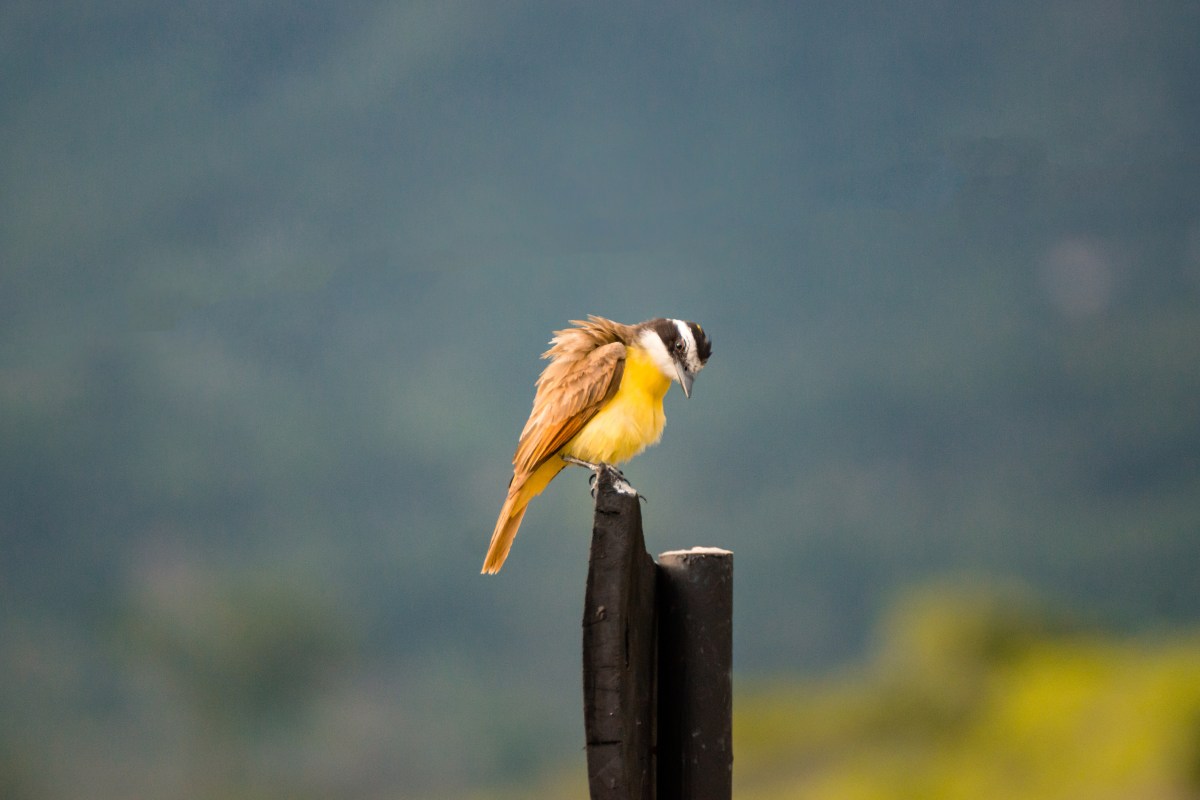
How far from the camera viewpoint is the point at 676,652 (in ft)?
7.55

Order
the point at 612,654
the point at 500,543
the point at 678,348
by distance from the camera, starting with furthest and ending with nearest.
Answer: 1. the point at 678,348
2. the point at 500,543
3. the point at 612,654

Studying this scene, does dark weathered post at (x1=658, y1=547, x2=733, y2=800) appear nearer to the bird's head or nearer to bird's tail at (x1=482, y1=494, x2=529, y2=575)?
bird's tail at (x1=482, y1=494, x2=529, y2=575)

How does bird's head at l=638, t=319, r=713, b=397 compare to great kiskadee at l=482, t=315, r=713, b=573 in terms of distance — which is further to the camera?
bird's head at l=638, t=319, r=713, b=397

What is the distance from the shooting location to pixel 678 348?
3.10 meters

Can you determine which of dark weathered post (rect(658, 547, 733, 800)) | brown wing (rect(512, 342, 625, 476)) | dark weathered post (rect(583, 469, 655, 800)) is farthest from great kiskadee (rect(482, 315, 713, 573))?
dark weathered post (rect(583, 469, 655, 800))

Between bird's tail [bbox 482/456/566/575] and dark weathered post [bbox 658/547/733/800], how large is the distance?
73 centimetres

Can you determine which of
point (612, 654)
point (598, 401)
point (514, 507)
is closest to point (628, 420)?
point (598, 401)

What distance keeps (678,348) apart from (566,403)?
374 mm

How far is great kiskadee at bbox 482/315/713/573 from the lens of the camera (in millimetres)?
2969

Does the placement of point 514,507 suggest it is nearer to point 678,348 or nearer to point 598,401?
point 598,401

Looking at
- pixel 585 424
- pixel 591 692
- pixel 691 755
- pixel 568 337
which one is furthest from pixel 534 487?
pixel 591 692

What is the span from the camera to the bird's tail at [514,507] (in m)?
2.96

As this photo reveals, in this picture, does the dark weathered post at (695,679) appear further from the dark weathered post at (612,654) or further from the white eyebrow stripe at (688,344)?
the white eyebrow stripe at (688,344)

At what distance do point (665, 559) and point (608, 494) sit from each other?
46 centimetres
